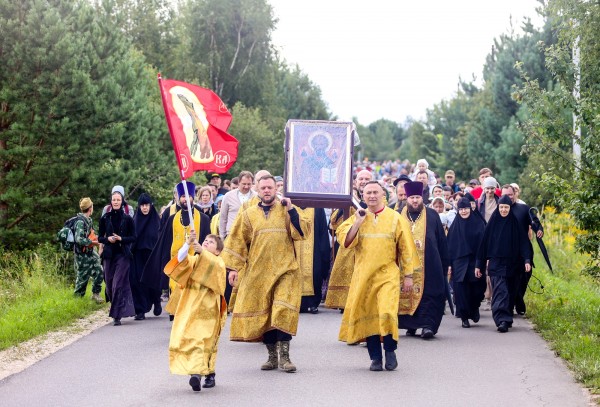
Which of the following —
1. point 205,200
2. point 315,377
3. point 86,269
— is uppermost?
point 205,200

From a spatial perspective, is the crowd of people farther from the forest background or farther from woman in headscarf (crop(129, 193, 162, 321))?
the forest background

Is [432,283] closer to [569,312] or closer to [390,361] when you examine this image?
[390,361]

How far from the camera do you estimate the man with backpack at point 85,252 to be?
17062mm

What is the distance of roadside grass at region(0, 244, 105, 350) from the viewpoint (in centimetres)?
1430

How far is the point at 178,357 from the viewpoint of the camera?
9836 millimetres

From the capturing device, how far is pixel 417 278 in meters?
13.9

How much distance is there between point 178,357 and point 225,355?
2.65m

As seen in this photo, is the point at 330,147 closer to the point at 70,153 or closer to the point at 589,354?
the point at 589,354

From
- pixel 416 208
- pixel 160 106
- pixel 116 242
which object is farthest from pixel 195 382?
pixel 160 106

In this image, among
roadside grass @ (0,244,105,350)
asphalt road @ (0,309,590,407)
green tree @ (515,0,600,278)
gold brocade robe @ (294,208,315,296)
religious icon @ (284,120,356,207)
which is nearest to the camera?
asphalt road @ (0,309,590,407)

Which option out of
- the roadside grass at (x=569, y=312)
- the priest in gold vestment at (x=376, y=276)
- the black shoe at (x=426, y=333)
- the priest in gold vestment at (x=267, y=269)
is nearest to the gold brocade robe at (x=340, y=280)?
the black shoe at (x=426, y=333)

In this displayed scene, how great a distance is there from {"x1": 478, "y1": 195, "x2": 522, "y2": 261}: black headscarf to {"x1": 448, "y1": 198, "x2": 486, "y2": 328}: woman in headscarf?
1.35ft

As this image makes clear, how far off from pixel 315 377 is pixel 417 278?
11.6 feet

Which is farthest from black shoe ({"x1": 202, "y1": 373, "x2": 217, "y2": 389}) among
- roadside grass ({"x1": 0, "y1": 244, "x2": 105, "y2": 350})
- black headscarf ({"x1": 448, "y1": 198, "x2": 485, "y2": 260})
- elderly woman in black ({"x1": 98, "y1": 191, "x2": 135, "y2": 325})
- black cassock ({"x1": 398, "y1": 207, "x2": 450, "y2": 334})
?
black headscarf ({"x1": 448, "y1": 198, "x2": 485, "y2": 260})
